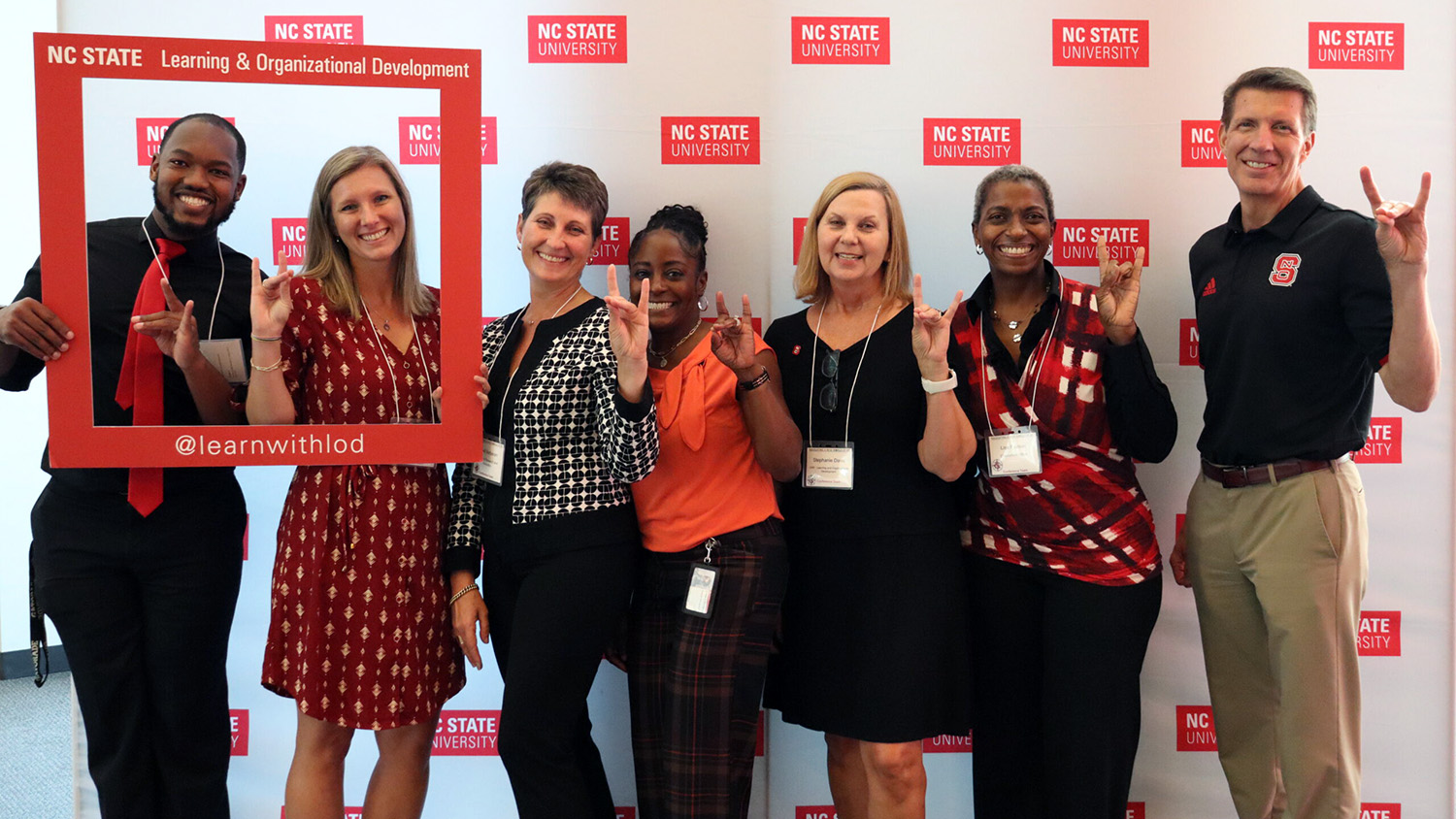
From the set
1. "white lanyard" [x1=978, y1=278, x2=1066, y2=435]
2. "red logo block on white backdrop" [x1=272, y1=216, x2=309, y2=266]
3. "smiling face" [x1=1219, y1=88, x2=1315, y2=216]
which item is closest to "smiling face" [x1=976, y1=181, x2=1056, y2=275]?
"white lanyard" [x1=978, y1=278, x2=1066, y2=435]

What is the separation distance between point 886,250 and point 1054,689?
1.26 metres

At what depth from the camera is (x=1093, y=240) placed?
3043 mm

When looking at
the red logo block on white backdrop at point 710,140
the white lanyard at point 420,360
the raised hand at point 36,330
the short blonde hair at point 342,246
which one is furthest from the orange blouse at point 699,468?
the raised hand at point 36,330

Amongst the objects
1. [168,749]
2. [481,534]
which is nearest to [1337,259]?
[481,534]

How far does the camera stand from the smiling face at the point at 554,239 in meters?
2.25

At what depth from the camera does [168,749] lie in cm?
233

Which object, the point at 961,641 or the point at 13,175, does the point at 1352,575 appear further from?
the point at 13,175

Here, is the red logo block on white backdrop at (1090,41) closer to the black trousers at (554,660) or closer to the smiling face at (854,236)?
the smiling face at (854,236)

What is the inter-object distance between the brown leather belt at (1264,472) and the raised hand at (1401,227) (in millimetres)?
564

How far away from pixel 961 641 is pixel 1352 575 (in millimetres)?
1039

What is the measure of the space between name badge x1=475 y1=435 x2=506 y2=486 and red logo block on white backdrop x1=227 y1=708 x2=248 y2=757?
1571 mm

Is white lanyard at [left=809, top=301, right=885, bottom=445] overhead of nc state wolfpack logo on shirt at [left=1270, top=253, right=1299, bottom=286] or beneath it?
beneath

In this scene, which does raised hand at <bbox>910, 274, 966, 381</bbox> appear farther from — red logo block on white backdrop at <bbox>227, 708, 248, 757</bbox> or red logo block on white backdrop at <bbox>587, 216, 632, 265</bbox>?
red logo block on white backdrop at <bbox>227, 708, 248, 757</bbox>

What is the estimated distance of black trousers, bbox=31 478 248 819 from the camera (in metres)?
2.21
